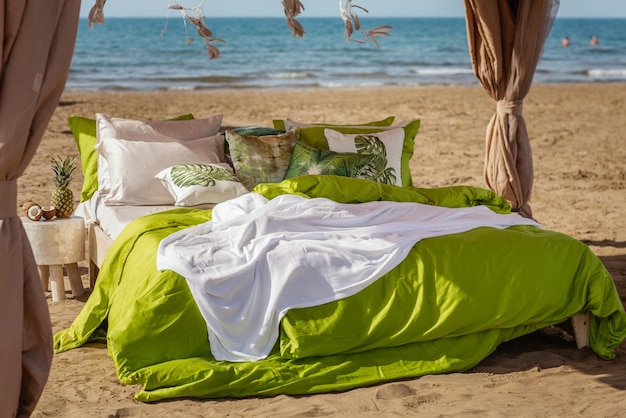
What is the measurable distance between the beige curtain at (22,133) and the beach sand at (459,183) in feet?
2.27

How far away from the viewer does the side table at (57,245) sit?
5.08m

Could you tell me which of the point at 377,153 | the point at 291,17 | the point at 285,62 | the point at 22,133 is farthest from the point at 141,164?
the point at 285,62

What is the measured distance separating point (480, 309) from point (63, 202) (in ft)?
8.39

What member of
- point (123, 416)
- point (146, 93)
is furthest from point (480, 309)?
point (146, 93)

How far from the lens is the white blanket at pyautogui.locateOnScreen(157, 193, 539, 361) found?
3.90 metres

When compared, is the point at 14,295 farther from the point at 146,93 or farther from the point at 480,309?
the point at 146,93

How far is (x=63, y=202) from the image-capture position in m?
5.23

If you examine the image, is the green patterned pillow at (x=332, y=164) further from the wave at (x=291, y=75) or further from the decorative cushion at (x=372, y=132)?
the wave at (x=291, y=75)

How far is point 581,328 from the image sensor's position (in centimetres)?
435

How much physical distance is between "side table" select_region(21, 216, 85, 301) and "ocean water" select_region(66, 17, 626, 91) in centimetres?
867

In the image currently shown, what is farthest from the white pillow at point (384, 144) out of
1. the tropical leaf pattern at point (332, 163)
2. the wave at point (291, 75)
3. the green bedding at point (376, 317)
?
the wave at point (291, 75)

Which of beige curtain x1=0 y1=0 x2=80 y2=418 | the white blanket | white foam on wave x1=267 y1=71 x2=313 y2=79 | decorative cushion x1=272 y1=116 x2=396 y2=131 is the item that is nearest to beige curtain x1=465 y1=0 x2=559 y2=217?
decorative cushion x1=272 y1=116 x2=396 y2=131

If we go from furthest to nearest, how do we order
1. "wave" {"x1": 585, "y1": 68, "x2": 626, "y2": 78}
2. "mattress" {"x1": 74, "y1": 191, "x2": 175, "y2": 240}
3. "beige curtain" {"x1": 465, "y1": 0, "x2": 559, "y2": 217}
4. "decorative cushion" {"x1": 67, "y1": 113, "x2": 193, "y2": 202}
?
"wave" {"x1": 585, "y1": 68, "x2": 626, "y2": 78}, "beige curtain" {"x1": 465, "y1": 0, "x2": 559, "y2": 217}, "decorative cushion" {"x1": 67, "y1": 113, "x2": 193, "y2": 202}, "mattress" {"x1": 74, "y1": 191, "x2": 175, "y2": 240}

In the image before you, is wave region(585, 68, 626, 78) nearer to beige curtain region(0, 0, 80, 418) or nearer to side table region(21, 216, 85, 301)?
side table region(21, 216, 85, 301)
